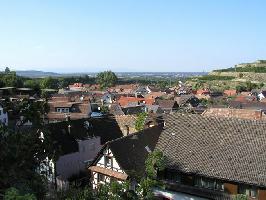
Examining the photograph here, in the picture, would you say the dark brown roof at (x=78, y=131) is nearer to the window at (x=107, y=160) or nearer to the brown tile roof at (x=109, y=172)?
the brown tile roof at (x=109, y=172)

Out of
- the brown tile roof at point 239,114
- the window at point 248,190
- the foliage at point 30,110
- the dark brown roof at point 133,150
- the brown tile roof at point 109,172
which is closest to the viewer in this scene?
Result: the foliage at point 30,110

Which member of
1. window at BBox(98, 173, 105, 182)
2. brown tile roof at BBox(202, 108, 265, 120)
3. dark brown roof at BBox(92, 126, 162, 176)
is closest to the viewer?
dark brown roof at BBox(92, 126, 162, 176)

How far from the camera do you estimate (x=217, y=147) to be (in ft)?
91.4

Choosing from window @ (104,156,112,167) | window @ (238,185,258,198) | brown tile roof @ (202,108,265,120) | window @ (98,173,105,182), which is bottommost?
window @ (98,173,105,182)

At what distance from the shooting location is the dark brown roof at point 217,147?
83.8 feet

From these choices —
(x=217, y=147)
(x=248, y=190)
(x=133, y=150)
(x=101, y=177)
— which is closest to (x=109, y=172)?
(x=101, y=177)

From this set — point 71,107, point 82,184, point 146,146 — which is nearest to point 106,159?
point 146,146

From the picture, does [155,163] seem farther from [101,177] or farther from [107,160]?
[101,177]

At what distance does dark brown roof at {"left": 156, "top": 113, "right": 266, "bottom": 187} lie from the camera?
25.5 meters

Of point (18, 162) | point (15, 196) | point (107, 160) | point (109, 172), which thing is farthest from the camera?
point (107, 160)

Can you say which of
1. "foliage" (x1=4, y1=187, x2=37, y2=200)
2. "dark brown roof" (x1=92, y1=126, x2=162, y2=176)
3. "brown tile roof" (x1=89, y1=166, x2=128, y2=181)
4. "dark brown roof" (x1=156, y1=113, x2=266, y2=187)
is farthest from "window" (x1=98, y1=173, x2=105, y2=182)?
"foliage" (x1=4, y1=187, x2=37, y2=200)

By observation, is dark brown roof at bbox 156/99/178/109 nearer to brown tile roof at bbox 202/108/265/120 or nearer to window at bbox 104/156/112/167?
brown tile roof at bbox 202/108/265/120

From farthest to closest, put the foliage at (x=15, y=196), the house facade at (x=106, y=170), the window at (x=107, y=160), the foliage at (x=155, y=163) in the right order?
the window at (x=107, y=160) → the house facade at (x=106, y=170) → the foliage at (x=155, y=163) → the foliage at (x=15, y=196)

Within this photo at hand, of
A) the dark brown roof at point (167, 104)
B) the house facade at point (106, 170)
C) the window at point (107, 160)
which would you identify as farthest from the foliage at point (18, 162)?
the dark brown roof at point (167, 104)
